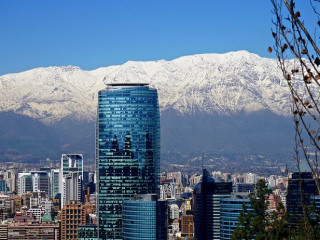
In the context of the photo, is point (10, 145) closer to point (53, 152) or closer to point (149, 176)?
point (53, 152)

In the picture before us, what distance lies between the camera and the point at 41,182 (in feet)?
228

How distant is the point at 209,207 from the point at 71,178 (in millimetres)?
23617

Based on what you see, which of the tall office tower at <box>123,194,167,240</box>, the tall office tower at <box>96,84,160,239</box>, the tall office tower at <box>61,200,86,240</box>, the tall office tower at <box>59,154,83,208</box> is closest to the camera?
the tall office tower at <box>123,194,167,240</box>

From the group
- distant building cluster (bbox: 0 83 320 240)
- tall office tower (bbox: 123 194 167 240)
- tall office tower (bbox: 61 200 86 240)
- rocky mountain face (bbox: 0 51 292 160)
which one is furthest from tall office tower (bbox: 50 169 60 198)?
tall office tower (bbox: 123 194 167 240)

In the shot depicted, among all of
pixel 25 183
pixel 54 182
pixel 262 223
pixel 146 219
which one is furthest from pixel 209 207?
pixel 25 183

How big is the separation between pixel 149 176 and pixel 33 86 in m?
54.2

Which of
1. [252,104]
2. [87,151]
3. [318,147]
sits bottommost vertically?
[318,147]

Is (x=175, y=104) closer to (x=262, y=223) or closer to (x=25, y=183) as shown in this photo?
(x=25, y=183)

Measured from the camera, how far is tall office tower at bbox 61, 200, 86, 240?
138 feet

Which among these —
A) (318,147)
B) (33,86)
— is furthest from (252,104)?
(318,147)

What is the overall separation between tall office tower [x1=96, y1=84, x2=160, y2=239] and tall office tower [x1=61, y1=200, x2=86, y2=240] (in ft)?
9.99

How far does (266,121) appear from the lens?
8056 cm

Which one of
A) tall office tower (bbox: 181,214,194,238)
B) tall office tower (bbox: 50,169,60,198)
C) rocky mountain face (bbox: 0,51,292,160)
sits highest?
rocky mountain face (bbox: 0,51,292,160)

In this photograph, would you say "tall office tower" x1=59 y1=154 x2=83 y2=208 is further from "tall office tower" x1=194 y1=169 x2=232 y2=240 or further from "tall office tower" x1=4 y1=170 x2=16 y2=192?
Result: "tall office tower" x1=194 y1=169 x2=232 y2=240
